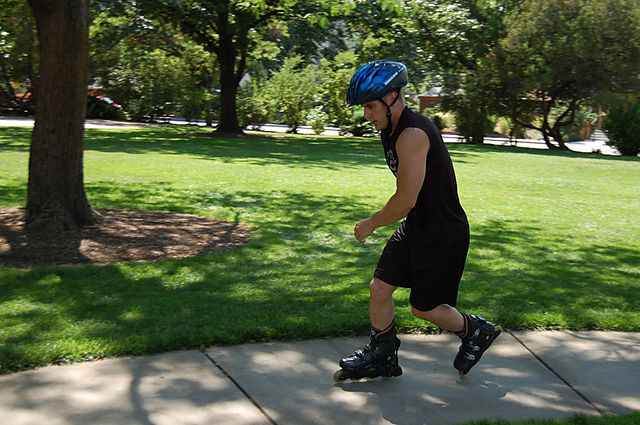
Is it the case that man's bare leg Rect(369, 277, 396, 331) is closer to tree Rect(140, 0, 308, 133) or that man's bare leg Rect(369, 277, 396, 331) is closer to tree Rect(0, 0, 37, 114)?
tree Rect(140, 0, 308, 133)

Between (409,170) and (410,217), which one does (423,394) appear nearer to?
(410,217)

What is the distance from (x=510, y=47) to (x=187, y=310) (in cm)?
2645

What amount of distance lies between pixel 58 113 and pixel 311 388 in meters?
4.75

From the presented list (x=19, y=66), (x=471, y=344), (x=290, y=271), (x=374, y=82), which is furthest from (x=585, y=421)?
(x=19, y=66)

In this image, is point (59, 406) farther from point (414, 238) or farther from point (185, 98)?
point (185, 98)

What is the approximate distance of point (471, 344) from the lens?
443cm

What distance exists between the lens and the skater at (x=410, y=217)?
3.97 meters

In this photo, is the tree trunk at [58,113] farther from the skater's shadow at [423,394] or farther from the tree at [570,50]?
the tree at [570,50]

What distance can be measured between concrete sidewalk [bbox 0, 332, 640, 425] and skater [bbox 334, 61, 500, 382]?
297 mm

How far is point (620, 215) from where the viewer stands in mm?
11727

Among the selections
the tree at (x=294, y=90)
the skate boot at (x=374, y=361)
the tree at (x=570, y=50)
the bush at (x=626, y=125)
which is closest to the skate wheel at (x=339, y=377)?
the skate boot at (x=374, y=361)

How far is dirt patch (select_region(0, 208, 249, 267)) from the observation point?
701 cm

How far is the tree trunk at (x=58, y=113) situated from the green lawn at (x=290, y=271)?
1.45m

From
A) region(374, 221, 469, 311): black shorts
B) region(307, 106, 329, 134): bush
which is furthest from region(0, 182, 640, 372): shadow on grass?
region(307, 106, 329, 134): bush
